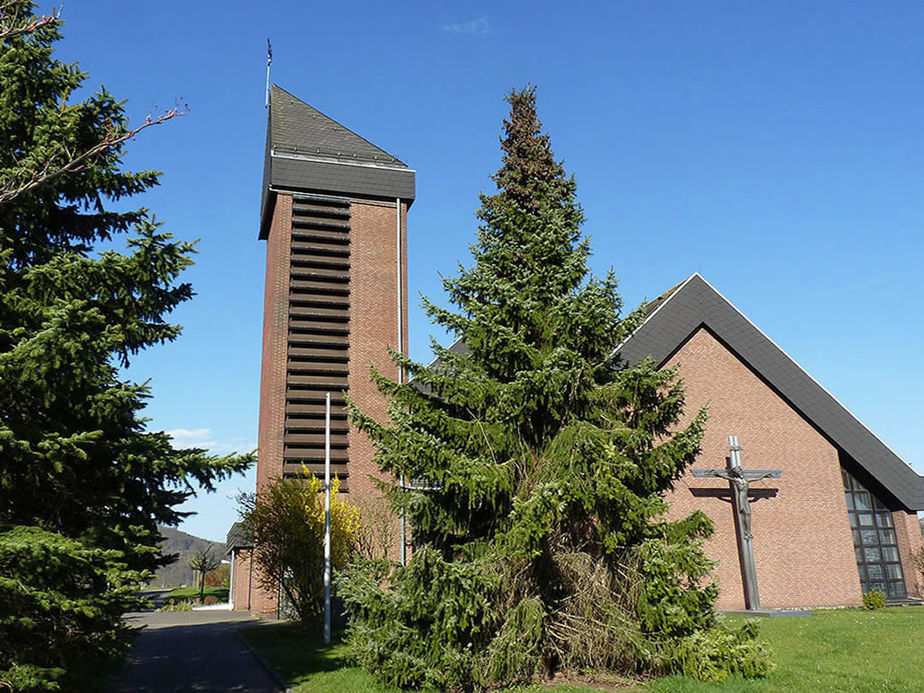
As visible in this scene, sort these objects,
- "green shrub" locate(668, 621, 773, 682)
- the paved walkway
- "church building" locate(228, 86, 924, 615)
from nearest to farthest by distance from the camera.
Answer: "green shrub" locate(668, 621, 773, 682)
the paved walkway
"church building" locate(228, 86, 924, 615)

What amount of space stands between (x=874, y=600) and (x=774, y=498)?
3742 millimetres

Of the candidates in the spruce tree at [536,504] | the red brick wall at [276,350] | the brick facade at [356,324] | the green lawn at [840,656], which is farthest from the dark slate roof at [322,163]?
the green lawn at [840,656]

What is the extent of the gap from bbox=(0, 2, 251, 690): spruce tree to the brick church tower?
17.6m

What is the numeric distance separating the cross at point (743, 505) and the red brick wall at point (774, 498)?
26cm

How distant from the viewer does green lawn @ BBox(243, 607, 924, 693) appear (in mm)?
10961

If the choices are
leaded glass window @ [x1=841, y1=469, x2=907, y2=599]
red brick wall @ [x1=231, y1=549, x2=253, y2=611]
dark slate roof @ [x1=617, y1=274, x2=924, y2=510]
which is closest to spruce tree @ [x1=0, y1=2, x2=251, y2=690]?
dark slate roof @ [x1=617, y1=274, x2=924, y2=510]

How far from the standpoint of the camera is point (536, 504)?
1081 centimetres

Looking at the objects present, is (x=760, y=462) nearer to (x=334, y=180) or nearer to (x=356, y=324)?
(x=356, y=324)

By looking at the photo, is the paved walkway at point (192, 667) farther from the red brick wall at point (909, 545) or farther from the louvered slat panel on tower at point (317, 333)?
the red brick wall at point (909, 545)

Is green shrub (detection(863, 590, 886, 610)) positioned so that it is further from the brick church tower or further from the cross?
the brick church tower

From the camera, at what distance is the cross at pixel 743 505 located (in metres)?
20.6

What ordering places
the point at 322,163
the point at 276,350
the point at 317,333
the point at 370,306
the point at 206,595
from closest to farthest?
the point at 276,350 → the point at 317,333 → the point at 370,306 → the point at 322,163 → the point at 206,595

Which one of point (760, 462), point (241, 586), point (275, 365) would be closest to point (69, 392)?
point (760, 462)

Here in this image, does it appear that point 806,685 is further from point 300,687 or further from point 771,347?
point 771,347
